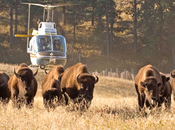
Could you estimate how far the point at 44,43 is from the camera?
26.0 metres

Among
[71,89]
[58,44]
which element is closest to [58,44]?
[58,44]

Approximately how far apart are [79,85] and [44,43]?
13509 millimetres

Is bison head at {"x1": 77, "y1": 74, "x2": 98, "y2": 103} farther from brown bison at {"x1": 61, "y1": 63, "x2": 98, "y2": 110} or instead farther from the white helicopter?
the white helicopter

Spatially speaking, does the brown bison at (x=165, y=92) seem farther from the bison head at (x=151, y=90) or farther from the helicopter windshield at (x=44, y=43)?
the helicopter windshield at (x=44, y=43)

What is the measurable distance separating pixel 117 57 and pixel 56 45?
42.3 metres

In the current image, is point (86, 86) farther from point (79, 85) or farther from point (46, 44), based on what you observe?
point (46, 44)

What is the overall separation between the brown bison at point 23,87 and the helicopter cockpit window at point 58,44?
11994mm

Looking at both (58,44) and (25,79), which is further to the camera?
(58,44)

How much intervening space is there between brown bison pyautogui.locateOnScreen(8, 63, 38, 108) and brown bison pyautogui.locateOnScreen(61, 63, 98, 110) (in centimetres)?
122

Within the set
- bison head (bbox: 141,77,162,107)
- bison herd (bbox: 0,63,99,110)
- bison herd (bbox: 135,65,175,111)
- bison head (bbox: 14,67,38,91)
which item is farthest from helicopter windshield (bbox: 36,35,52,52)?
bison head (bbox: 141,77,162,107)

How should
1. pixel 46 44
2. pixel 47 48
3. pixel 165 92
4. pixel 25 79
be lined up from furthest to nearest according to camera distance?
pixel 46 44
pixel 47 48
pixel 165 92
pixel 25 79

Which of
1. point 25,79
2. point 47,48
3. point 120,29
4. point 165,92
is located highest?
point 120,29

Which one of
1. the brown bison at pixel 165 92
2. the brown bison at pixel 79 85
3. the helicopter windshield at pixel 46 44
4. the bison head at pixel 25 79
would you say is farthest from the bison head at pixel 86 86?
the helicopter windshield at pixel 46 44

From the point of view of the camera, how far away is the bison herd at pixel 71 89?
12.7 meters
